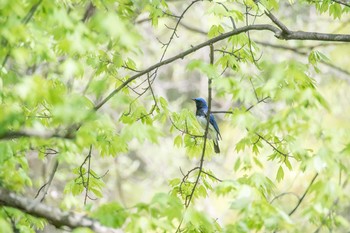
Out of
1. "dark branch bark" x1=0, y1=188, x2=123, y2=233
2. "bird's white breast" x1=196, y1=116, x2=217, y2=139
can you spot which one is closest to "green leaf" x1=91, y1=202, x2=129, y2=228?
"dark branch bark" x1=0, y1=188, x2=123, y2=233

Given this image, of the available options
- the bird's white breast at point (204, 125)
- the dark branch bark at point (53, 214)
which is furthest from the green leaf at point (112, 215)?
the bird's white breast at point (204, 125)

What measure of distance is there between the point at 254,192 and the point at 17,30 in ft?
4.33

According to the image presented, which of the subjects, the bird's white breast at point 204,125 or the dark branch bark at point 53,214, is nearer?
the dark branch bark at point 53,214

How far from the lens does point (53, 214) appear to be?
2303mm

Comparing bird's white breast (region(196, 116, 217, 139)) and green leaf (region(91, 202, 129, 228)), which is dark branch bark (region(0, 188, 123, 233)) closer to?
green leaf (region(91, 202, 129, 228))

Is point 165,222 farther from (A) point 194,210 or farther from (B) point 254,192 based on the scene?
(B) point 254,192

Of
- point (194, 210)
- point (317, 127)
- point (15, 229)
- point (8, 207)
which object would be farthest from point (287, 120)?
point (15, 229)

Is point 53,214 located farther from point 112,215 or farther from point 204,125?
point 204,125

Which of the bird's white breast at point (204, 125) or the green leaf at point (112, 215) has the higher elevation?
the bird's white breast at point (204, 125)

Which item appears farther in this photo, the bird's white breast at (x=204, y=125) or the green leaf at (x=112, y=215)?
the bird's white breast at (x=204, y=125)

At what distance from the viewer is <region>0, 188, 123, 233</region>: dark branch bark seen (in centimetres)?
227

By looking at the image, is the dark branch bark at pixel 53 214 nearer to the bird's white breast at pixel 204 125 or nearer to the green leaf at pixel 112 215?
the green leaf at pixel 112 215

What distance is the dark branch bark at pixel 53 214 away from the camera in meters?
2.27

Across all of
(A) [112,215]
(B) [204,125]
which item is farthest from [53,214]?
(B) [204,125]
